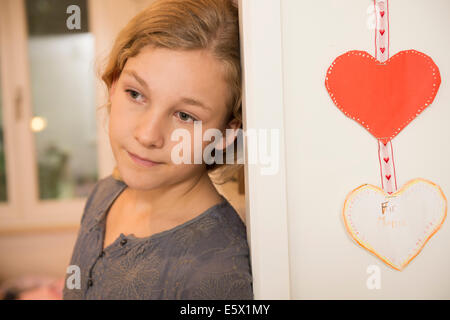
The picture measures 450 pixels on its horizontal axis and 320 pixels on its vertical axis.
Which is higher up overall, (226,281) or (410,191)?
(410,191)

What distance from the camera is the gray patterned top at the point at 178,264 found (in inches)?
25.9

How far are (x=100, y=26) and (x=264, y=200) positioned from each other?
4.92ft

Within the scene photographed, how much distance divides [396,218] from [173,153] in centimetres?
42

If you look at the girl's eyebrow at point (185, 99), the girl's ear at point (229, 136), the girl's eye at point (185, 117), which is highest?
the girl's eyebrow at point (185, 99)

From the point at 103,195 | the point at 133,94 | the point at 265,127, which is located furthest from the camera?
the point at 103,195

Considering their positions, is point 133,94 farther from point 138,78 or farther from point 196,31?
point 196,31

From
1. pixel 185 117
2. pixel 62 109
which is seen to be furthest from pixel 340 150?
pixel 62 109

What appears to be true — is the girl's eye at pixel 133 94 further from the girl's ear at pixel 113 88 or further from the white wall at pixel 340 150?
the white wall at pixel 340 150

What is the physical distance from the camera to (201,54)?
66 centimetres

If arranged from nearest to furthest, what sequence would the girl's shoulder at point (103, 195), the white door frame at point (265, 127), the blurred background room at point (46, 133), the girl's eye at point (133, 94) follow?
the white door frame at point (265, 127) → the girl's eye at point (133, 94) → the girl's shoulder at point (103, 195) → the blurred background room at point (46, 133)

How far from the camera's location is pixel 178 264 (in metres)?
0.69

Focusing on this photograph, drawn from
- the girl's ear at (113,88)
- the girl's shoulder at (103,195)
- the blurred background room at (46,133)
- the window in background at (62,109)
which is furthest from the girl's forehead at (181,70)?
the window in background at (62,109)
